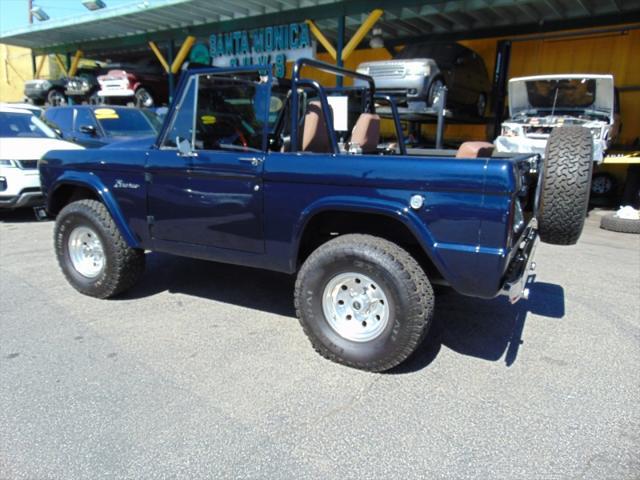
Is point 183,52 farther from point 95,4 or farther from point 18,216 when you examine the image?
point 18,216

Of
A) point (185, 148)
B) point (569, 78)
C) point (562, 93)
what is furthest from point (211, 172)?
point (562, 93)

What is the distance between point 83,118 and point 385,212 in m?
8.30

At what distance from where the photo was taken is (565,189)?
3406mm

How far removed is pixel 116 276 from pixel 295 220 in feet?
6.15

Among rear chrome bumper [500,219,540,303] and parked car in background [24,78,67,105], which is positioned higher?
parked car in background [24,78,67,105]

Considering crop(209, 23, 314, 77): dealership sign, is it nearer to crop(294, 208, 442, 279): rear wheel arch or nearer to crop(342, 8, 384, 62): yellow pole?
crop(342, 8, 384, 62): yellow pole

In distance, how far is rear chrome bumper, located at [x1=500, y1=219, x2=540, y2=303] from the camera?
9.54ft

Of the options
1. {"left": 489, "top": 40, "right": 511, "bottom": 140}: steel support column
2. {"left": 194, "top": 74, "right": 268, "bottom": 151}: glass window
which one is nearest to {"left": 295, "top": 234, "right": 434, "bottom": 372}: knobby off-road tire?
{"left": 194, "top": 74, "right": 268, "bottom": 151}: glass window

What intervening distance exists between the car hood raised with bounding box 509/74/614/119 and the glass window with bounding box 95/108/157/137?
7200 mm

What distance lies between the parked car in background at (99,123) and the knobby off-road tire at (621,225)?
323 inches

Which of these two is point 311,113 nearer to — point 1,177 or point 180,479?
point 180,479

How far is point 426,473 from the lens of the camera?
2.20m

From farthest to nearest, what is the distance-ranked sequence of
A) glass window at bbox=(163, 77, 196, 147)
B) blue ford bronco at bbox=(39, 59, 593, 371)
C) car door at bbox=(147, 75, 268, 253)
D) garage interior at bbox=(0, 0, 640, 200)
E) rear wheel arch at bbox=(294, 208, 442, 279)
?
garage interior at bbox=(0, 0, 640, 200)
glass window at bbox=(163, 77, 196, 147)
car door at bbox=(147, 75, 268, 253)
rear wheel arch at bbox=(294, 208, 442, 279)
blue ford bronco at bbox=(39, 59, 593, 371)

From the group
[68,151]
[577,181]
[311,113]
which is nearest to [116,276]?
[68,151]
